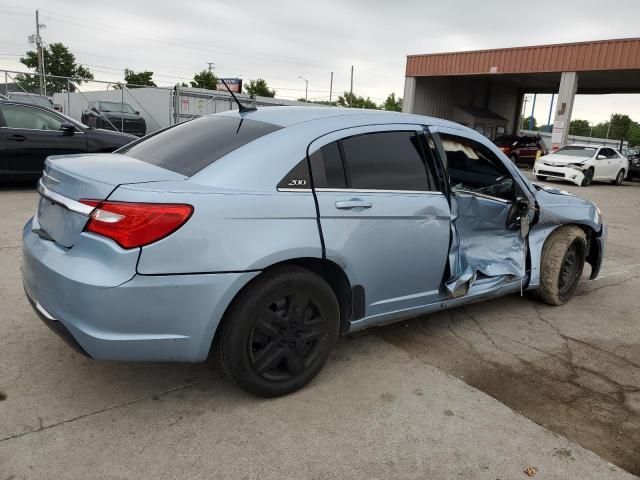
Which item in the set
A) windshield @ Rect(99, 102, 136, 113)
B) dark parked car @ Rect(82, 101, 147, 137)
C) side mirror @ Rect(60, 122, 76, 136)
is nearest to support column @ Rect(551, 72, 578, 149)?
dark parked car @ Rect(82, 101, 147, 137)

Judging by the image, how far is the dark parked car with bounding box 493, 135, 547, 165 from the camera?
83.6 ft

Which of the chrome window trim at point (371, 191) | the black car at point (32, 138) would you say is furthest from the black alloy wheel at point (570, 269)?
the black car at point (32, 138)

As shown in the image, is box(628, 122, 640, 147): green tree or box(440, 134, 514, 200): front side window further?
box(628, 122, 640, 147): green tree

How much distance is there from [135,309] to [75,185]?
0.73 meters

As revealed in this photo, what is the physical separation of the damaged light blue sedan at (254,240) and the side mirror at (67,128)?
5.88 meters

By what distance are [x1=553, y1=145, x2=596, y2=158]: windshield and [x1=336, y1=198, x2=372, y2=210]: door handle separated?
18.4 metres

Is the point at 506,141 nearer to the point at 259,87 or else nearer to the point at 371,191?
the point at 371,191

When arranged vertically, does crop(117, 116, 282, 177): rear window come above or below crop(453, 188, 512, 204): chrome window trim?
above

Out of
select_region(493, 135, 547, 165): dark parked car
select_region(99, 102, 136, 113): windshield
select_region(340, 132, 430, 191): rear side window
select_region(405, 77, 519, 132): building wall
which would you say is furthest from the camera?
select_region(405, 77, 519, 132): building wall

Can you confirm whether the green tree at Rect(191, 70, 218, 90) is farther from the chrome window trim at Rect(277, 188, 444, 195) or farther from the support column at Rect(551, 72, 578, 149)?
the chrome window trim at Rect(277, 188, 444, 195)

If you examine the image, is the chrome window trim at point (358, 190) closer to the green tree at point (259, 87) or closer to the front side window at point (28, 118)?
the front side window at point (28, 118)

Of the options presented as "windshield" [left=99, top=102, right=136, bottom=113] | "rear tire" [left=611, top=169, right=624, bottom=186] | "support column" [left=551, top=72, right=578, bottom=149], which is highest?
"support column" [left=551, top=72, right=578, bottom=149]

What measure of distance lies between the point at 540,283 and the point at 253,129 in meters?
2.99

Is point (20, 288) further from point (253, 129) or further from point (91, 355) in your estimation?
point (253, 129)
